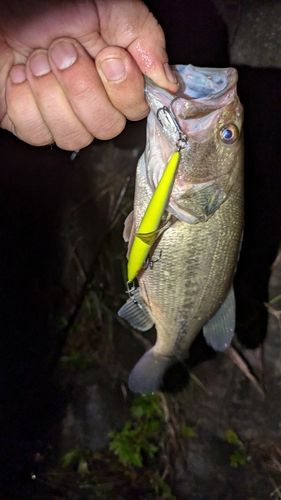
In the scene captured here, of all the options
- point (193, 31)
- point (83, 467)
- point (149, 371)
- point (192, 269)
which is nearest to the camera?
point (192, 269)

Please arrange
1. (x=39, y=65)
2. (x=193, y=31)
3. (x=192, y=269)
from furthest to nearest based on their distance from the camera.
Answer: (x=193, y=31)
(x=192, y=269)
(x=39, y=65)

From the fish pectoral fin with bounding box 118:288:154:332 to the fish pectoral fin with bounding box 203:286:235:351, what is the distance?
279mm

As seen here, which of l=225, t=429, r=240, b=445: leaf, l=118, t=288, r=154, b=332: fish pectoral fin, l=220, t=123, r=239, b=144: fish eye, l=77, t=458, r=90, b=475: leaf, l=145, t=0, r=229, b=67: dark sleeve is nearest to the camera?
l=220, t=123, r=239, b=144: fish eye

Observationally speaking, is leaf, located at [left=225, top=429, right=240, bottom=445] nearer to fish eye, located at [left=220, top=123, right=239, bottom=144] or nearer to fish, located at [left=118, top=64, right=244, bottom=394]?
fish, located at [left=118, top=64, right=244, bottom=394]

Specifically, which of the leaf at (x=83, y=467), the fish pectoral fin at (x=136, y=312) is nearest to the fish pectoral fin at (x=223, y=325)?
the fish pectoral fin at (x=136, y=312)

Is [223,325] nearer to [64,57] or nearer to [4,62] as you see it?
[64,57]

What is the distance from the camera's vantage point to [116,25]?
106 cm

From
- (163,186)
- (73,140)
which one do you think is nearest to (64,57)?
(73,140)

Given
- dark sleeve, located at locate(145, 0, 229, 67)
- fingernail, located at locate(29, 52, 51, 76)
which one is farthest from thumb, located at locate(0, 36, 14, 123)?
dark sleeve, located at locate(145, 0, 229, 67)

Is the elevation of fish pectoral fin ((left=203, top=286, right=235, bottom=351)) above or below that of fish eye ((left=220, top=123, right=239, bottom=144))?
below

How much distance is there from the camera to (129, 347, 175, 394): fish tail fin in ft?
6.12

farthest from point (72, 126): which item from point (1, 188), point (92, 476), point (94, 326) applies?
point (92, 476)

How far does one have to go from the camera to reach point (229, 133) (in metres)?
1.12

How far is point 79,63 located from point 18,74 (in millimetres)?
262
